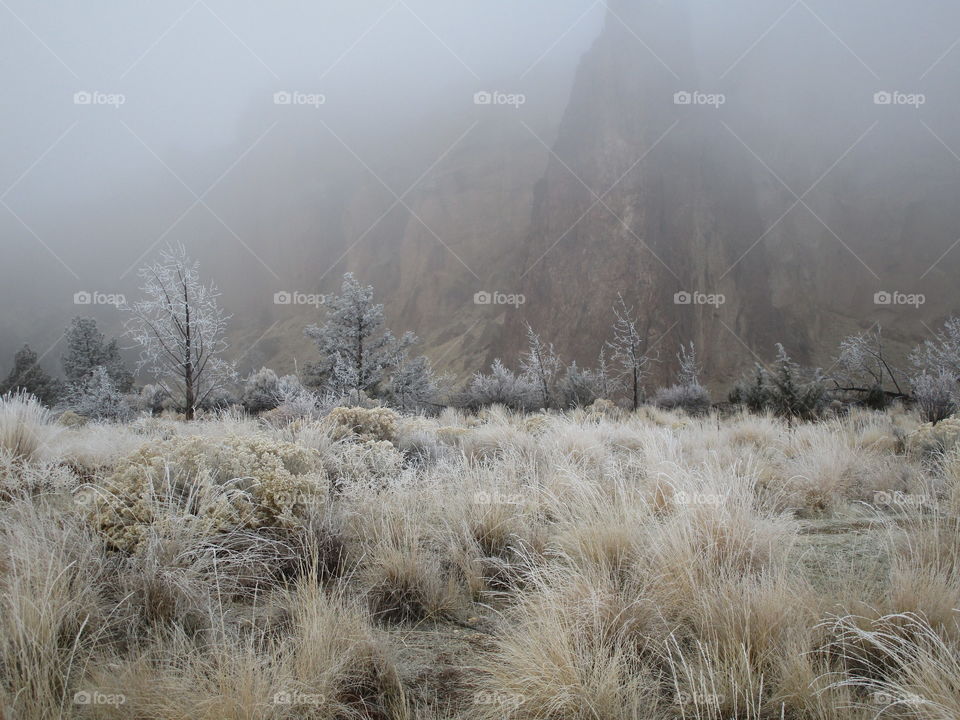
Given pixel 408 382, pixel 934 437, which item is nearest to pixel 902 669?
pixel 934 437

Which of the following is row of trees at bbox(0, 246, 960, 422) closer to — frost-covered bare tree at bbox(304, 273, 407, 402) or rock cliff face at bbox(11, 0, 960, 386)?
frost-covered bare tree at bbox(304, 273, 407, 402)

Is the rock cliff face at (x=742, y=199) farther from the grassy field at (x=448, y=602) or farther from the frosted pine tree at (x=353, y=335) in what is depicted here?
the grassy field at (x=448, y=602)

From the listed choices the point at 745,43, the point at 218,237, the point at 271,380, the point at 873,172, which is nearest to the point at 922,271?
the point at 873,172

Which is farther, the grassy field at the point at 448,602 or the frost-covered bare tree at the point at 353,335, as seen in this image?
the frost-covered bare tree at the point at 353,335

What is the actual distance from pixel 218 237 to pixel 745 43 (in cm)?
6843

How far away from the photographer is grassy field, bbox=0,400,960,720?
1.86 meters

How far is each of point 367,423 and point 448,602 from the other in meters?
5.14

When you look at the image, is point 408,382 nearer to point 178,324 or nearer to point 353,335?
point 353,335

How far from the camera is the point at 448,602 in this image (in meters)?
2.90

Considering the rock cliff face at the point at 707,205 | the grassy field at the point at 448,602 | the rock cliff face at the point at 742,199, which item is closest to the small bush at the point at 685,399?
the grassy field at the point at 448,602

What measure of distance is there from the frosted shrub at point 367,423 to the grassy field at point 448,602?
9.18 feet

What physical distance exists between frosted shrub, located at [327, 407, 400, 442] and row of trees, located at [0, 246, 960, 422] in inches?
131

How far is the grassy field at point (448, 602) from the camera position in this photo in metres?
1.86

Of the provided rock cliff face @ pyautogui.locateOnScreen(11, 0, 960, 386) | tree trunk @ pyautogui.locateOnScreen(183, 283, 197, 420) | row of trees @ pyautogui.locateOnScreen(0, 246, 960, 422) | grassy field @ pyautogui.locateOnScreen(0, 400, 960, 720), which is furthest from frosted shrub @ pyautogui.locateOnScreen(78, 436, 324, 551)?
rock cliff face @ pyautogui.locateOnScreen(11, 0, 960, 386)
